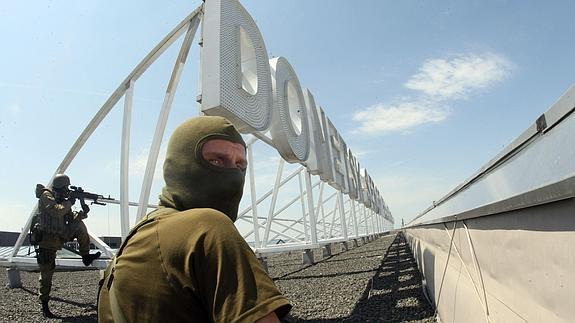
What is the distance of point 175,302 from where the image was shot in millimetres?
1039

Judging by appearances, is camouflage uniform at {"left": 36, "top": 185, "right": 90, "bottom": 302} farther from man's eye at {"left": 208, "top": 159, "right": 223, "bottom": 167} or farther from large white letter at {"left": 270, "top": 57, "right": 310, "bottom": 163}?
man's eye at {"left": 208, "top": 159, "right": 223, "bottom": 167}

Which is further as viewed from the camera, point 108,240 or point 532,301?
point 108,240

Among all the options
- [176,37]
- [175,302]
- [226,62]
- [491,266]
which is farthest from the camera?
[176,37]

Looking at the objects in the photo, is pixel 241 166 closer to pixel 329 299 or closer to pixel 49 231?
pixel 329 299

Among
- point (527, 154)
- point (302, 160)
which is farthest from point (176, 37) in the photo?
point (527, 154)

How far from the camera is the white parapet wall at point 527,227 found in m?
1.31

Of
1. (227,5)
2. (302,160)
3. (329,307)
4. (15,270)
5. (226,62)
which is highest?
(227,5)

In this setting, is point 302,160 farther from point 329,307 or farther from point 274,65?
point 329,307

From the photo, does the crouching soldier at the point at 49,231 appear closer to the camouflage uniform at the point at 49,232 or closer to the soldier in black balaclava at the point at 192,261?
the camouflage uniform at the point at 49,232

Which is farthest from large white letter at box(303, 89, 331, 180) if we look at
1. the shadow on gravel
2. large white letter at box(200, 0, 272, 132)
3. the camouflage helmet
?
the camouflage helmet

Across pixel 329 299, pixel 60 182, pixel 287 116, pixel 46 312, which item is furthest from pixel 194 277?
pixel 287 116

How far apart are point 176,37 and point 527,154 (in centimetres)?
755

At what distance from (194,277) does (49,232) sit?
706cm

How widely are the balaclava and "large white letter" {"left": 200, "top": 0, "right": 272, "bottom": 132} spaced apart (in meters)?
4.10
